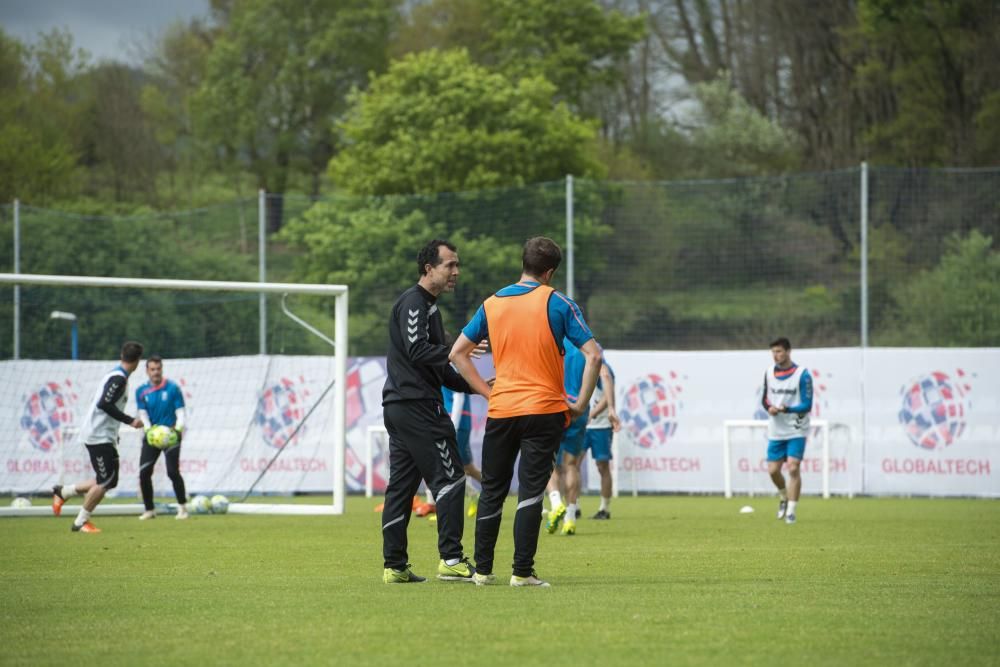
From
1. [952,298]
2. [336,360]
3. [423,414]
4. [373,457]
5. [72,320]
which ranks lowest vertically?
[373,457]

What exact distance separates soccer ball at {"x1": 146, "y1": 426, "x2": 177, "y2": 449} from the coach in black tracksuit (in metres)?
8.50

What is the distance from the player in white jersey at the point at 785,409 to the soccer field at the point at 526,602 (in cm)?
266

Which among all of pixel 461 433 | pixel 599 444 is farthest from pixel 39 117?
pixel 599 444

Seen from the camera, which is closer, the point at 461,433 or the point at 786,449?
the point at 786,449

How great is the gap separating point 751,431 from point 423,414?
15.1m

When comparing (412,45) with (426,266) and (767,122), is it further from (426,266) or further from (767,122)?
(426,266)

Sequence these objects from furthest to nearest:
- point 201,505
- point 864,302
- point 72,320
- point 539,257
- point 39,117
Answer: point 39,117 → point 72,320 → point 864,302 → point 201,505 → point 539,257

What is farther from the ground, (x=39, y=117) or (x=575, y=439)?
(x=39, y=117)

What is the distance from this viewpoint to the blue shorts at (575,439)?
51.9 feet

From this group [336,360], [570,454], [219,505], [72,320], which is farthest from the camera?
[72,320]

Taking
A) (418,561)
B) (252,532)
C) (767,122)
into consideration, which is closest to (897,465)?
(252,532)

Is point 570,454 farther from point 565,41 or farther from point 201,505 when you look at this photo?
point 565,41

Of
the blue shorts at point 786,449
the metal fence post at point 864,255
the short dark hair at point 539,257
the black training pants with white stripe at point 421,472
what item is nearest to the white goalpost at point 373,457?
the metal fence post at point 864,255

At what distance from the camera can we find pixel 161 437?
17.1m
